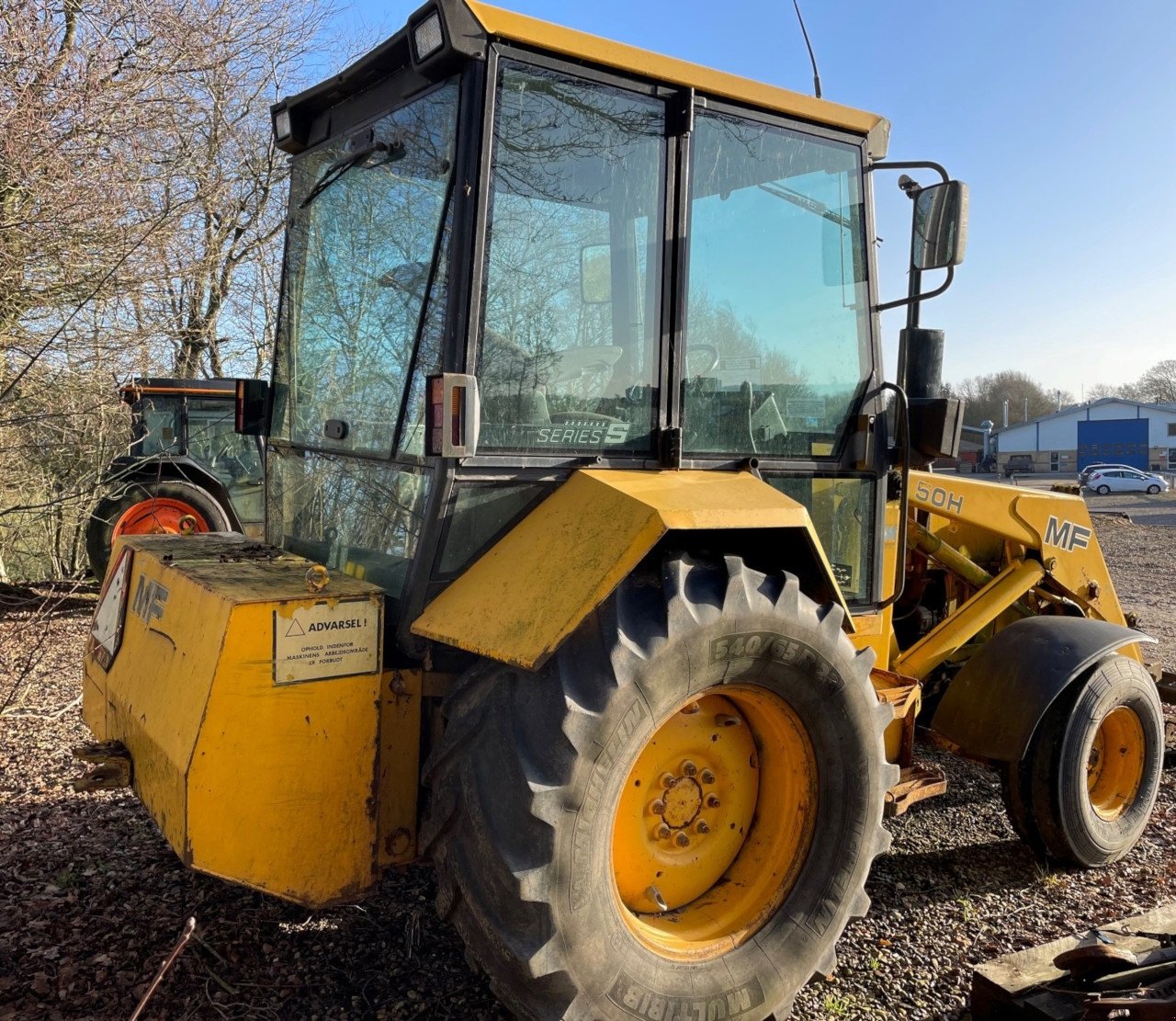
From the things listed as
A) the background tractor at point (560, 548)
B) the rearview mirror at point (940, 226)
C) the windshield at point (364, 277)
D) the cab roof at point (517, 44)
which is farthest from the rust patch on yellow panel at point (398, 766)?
the rearview mirror at point (940, 226)

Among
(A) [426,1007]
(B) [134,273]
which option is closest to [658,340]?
(A) [426,1007]

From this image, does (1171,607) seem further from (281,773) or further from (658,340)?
(281,773)

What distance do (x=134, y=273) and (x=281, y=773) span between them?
601 centimetres

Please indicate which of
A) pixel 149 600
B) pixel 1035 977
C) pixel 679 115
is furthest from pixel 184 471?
pixel 1035 977

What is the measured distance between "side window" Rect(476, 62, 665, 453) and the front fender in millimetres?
1906

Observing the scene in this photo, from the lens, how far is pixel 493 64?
2.41 meters

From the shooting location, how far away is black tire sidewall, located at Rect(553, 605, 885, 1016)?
2195mm

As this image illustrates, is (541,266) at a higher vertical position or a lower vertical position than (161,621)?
higher

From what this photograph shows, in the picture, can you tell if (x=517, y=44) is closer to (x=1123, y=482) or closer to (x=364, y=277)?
(x=364, y=277)

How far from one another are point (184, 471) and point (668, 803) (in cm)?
782

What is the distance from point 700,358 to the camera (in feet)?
9.49

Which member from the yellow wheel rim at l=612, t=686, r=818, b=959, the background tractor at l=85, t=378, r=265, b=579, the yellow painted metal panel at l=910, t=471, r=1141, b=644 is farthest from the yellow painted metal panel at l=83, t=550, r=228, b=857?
the background tractor at l=85, t=378, r=265, b=579

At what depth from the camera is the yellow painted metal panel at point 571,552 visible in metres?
2.20

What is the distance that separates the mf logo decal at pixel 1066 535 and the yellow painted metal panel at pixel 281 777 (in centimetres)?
337
